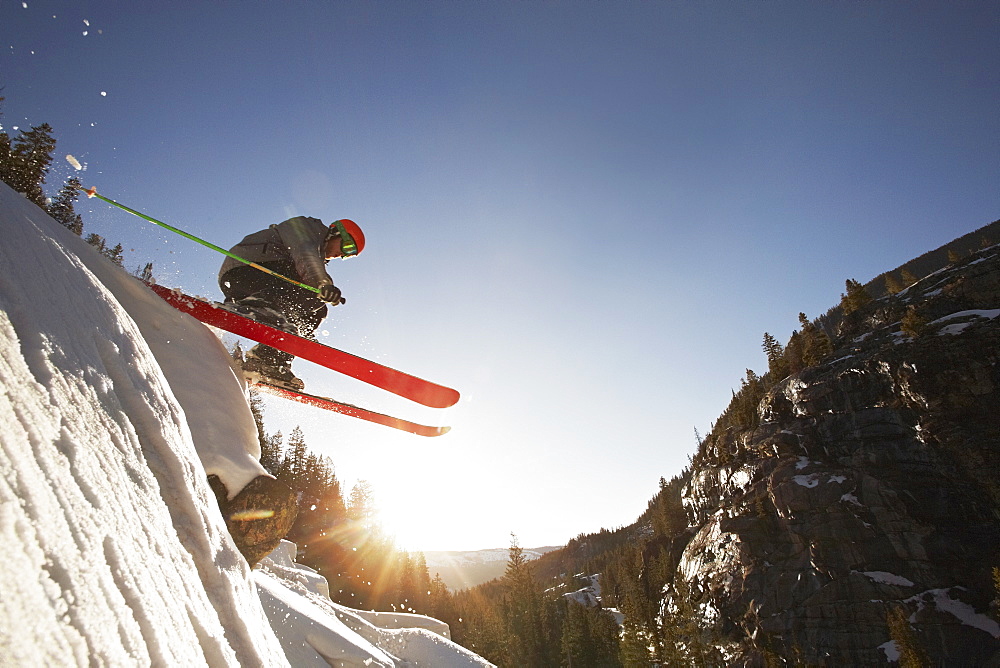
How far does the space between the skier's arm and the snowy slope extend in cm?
253

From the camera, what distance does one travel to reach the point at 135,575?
1.07 meters

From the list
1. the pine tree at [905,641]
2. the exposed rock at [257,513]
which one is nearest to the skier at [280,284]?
the exposed rock at [257,513]

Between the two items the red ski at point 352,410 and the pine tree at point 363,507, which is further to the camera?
the pine tree at point 363,507

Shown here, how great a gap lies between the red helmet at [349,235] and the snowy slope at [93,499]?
3.32 m

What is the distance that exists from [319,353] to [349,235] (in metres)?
1.75

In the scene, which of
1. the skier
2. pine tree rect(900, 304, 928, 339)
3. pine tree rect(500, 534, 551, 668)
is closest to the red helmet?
the skier

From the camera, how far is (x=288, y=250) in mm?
5184

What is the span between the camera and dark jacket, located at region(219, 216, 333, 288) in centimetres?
502

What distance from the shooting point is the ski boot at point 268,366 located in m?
4.71

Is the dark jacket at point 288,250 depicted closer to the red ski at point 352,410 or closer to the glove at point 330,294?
the glove at point 330,294

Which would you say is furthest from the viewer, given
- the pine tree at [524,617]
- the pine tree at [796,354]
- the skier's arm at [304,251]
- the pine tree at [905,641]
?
the pine tree at [796,354]

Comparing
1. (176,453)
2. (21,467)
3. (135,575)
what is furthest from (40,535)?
(176,453)

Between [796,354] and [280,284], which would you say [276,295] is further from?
[796,354]

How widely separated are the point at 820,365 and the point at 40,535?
66.6 metres
